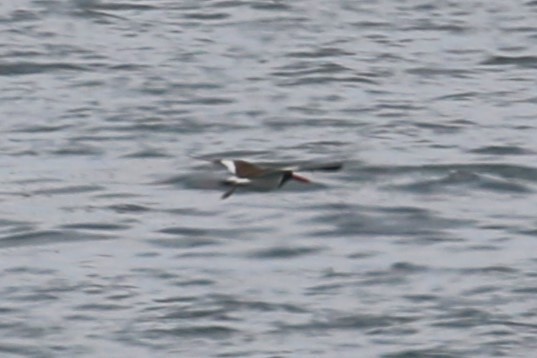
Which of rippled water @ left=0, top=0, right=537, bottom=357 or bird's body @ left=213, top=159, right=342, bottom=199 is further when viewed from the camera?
bird's body @ left=213, top=159, right=342, bottom=199

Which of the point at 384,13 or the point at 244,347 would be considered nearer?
the point at 244,347

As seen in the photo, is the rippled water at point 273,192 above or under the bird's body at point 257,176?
under

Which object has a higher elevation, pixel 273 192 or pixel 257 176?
pixel 257 176

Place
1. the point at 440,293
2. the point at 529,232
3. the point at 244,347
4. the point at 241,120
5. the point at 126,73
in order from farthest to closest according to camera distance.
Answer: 1. the point at 126,73
2. the point at 241,120
3. the point at 529,232
4. the point at 440,293
5. the point at 244,347

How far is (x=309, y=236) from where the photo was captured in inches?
527

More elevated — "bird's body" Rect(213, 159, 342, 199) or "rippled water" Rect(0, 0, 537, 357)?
"bird's body" Rect(213, 159, 342, 199)

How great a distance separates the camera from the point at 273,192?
14367 mm

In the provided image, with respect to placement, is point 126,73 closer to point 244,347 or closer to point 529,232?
point 529,232

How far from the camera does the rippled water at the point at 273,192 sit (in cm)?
1166

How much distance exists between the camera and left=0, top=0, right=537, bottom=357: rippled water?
11664 millimetres

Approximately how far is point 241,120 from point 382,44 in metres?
2.79

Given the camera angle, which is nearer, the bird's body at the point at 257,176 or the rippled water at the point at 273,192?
the rippled water at the point at 273,192

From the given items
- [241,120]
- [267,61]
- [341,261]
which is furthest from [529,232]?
[267,61]

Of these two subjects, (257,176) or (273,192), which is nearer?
(257,176)
